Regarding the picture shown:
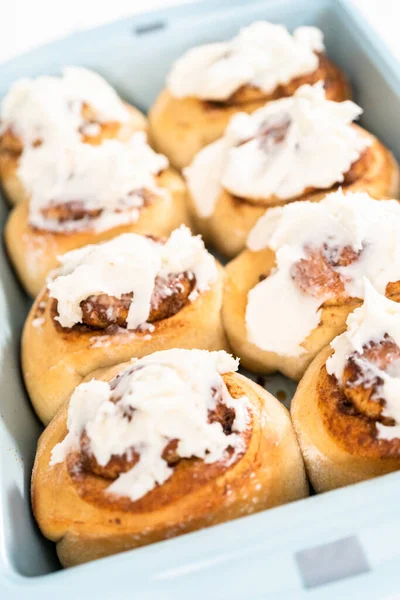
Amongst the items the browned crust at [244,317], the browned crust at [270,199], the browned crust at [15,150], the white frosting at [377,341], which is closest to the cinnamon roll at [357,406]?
the white frosting at [377,341]

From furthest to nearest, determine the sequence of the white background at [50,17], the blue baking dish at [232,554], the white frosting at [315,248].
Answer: the white background at [50,17] < the white frosting at [315,248] < the blue baking dish at [232,554]

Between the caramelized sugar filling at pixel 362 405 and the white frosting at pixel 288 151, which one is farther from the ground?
the white frosting at pixel 288 151

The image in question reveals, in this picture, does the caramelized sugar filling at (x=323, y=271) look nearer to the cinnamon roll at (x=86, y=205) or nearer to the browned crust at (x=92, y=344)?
the browned crust at (x=92, y=344)

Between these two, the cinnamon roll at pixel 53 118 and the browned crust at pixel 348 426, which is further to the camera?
the cinnamon roll at pixel 53 118

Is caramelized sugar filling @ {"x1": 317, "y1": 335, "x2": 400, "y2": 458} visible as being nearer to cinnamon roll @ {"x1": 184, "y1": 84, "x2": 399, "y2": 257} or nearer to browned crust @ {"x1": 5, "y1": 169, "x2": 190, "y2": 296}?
cinnamon roll @ {"x1": 184, "y1": 84, "x2": 399, "y2": 257}

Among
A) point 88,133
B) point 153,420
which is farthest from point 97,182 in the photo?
point 153,420

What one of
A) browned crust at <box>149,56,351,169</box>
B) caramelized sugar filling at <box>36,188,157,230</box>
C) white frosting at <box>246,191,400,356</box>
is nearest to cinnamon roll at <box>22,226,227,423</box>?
white frosting at <box>246,191,400,356</box>

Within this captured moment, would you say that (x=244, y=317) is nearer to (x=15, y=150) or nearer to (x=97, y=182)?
(x=97, y=182)
